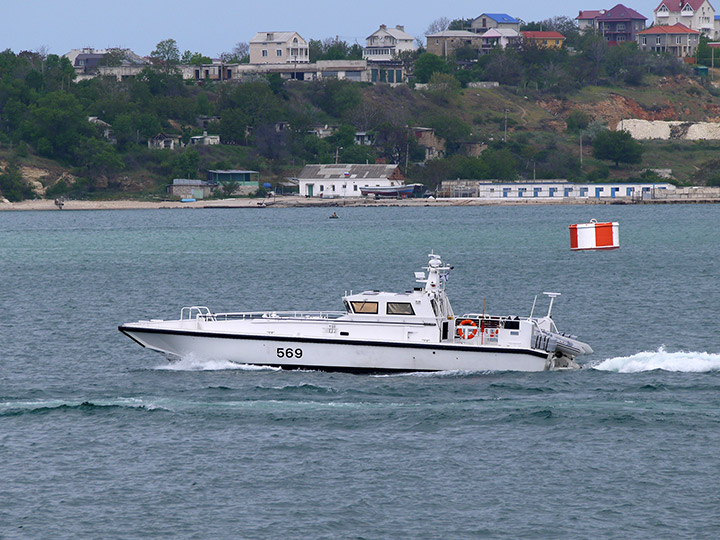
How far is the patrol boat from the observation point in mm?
39188

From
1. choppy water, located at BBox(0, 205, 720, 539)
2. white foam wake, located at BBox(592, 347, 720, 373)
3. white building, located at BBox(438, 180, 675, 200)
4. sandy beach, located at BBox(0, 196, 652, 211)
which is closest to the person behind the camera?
choppy water, located at BBox(0, 205, 720, 539)

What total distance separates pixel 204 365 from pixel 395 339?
23.4 ft

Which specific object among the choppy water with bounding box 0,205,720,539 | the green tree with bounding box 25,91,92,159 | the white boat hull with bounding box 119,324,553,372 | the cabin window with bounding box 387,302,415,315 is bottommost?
the choppy water with bounding box 0,205,720,539

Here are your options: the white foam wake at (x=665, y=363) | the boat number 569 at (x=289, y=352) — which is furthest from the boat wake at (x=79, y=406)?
the white foam wake at (x=665, y=363)

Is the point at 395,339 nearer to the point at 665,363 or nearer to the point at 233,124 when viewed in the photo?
the point at 665,363

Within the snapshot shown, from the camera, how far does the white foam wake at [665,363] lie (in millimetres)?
41469

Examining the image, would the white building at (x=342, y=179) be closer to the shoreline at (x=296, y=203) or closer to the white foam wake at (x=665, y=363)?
the shoreline at (x=296, y=203)

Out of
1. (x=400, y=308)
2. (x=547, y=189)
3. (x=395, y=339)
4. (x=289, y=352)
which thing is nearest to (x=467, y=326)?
(x=400, y=308)

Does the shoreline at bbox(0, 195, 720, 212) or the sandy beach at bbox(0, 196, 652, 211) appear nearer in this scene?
the sandy beach at bbox(0, 196, 652, 211)

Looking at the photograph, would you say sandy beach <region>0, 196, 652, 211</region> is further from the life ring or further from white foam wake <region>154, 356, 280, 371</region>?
the life ring

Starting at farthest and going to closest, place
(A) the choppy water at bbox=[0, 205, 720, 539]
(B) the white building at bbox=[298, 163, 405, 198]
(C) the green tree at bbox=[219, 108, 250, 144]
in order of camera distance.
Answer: (C) the green tree at bbox=[219, 108, 250, 144] → (B) the white building at bbox=[298, 163, 405, 198] → (A) the choppy water at bbox=[0, 205, 720, 539]

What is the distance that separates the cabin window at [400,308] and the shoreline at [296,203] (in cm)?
13996

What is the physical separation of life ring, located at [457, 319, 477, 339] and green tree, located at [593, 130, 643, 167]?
535ft

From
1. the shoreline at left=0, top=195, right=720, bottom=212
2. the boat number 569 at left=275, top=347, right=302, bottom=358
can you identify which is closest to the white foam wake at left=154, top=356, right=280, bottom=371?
the boat number 569 at left=275, top=347, right=302, bottom=358
